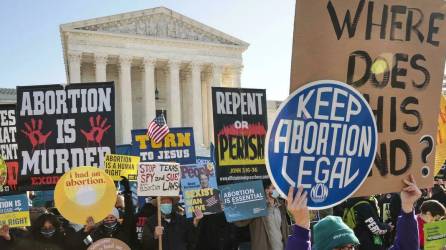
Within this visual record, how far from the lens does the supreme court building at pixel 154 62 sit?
144ft

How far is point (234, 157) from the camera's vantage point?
6.59 meters

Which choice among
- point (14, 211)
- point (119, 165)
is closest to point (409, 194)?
point (14, 211)

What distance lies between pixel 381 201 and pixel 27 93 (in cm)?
581

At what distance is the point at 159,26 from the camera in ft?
154

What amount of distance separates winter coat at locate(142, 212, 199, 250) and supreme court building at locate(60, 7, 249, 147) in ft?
127

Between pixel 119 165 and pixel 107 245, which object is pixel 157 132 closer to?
pixel 119 165

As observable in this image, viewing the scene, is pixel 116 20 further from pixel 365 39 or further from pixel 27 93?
pixel 365 39

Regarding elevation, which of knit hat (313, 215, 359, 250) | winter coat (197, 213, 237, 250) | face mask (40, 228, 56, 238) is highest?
knit hat (313, 215, 359, 250)

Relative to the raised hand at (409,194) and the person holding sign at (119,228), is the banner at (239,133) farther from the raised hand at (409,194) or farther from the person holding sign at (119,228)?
the raised hand at (409,194)

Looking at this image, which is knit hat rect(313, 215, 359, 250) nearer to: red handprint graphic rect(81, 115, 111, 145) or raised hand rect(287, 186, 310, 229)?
raised hand rect(287, 186, 310, 229)

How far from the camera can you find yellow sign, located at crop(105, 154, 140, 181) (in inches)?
248

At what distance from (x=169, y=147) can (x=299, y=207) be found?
735cm

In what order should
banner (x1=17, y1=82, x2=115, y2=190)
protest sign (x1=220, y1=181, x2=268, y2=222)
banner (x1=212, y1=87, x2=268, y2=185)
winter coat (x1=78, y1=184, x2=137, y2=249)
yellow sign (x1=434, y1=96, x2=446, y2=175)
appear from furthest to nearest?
1. banner (x1=212, y1=87, x2=268, y2=185)
2. protest sign (x1=220, y1=181, x2=268, y2=222)
3. banner (x1=17, y1=82, x2=115, y2=190)
4. winter coat (x1=78, y1=184, x2=137, y2=249)
5. yellow sign (x1=434, y1=96, x2=446, y2=175)

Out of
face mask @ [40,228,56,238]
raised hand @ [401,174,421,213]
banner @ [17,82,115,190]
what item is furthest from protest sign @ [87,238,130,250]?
raised hand @ [401,174,421,213]
